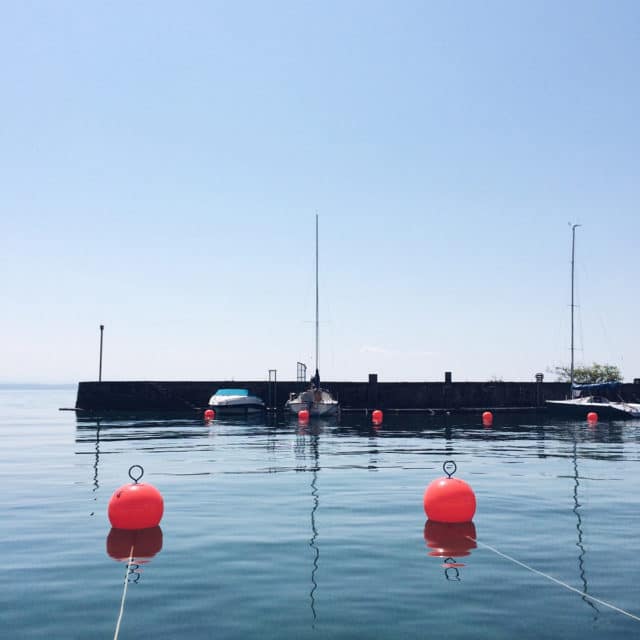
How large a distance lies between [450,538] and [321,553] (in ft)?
8.14

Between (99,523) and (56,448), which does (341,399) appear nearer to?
(56,448)

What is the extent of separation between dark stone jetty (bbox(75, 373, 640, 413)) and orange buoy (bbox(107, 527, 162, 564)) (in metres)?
48.9

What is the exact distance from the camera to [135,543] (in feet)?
38.7

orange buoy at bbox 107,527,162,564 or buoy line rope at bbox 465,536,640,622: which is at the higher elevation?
buoy line rope at bbox 465,536,640,622

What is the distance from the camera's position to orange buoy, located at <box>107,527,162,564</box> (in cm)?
1092

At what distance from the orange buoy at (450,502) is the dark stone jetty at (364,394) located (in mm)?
47371

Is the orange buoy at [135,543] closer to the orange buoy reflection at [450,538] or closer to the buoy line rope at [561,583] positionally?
the orange buoy reflection at [450,538]

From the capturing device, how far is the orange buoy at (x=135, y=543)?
10.9 m

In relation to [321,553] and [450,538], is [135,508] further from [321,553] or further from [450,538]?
[450,538]

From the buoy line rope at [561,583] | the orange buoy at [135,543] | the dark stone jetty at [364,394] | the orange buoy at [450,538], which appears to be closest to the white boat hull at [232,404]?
the dark stone jetty at [364,394]

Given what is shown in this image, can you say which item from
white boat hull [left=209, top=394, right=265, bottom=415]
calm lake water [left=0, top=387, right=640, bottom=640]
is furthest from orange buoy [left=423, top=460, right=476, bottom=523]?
white boat hull [left=209, top=394, right=265, bottom=415]

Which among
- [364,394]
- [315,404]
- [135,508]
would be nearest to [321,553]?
[135,508]

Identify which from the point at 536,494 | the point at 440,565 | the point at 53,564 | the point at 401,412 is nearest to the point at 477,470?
the point at 536,494

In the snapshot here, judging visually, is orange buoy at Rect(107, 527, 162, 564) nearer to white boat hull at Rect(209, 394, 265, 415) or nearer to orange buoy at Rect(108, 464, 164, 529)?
orange buoy at Rect(108, 464, 164, 529)
